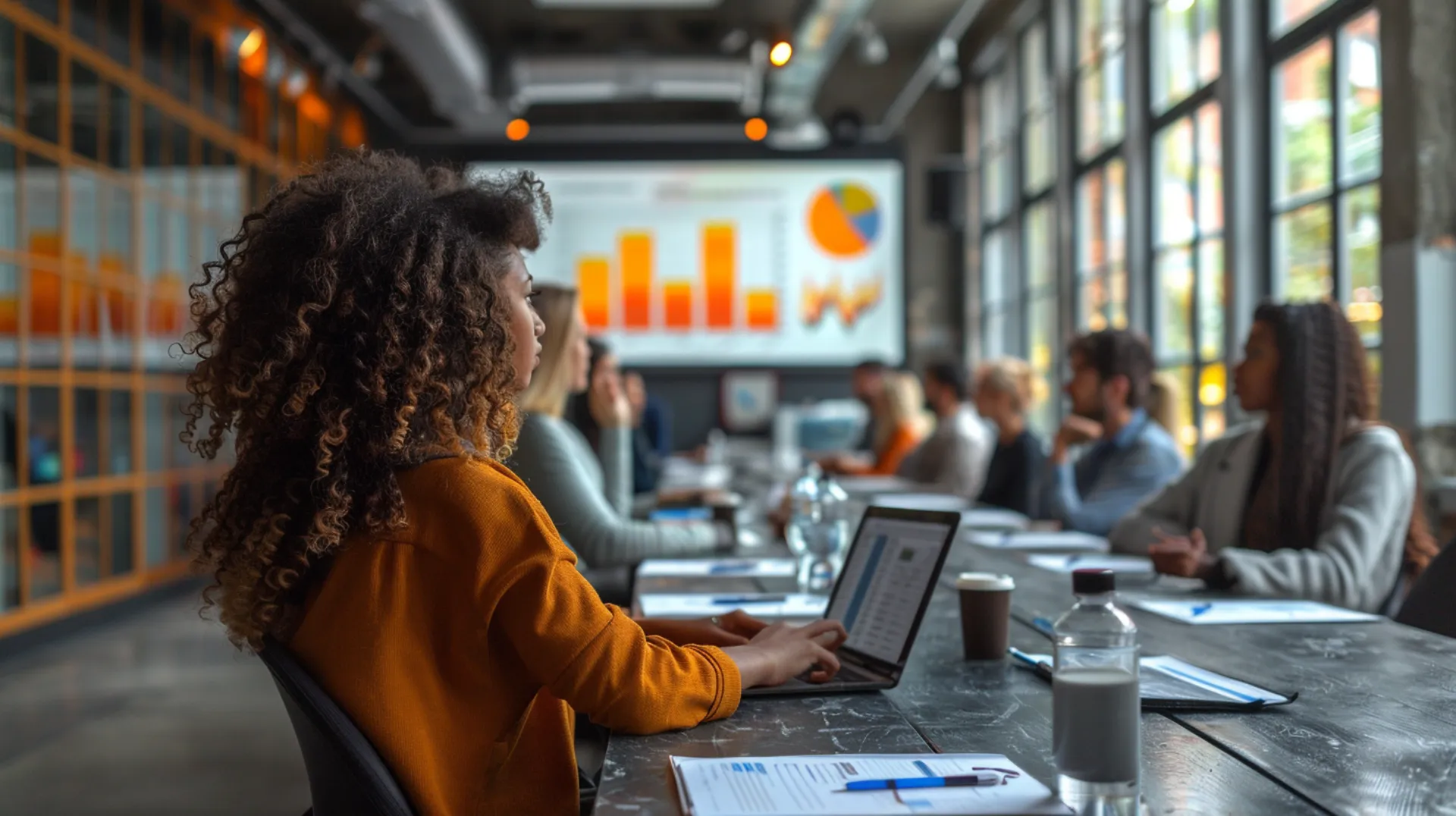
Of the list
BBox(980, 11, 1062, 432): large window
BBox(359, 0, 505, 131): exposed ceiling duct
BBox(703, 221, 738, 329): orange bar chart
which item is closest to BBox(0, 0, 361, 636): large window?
BBox(359, 0, 505, 131): exposed ceiling duct

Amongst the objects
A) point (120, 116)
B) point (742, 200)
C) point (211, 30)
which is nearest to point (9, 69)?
point (120, 116)

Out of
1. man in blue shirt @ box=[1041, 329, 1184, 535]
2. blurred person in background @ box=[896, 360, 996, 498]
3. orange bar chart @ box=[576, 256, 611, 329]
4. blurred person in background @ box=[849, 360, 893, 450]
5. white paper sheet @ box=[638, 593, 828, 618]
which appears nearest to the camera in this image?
white paper sheet @ box=[638, 593, 828, 618]

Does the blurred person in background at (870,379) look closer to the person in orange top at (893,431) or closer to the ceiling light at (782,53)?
the person in orange top at (893,431)

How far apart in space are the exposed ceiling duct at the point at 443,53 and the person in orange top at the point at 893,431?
3130 millimetres

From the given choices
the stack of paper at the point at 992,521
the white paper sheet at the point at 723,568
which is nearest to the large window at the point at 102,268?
the white paper sheet at the point at 723,568

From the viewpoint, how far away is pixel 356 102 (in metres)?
9.62

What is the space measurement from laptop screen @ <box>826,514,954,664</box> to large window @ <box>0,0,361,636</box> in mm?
3122

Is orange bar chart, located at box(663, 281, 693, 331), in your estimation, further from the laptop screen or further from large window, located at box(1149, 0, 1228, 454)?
the laptop screen

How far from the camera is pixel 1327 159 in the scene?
4609 millimetres

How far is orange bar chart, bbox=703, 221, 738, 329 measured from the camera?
10.0 metres

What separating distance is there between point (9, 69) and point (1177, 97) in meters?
5.13

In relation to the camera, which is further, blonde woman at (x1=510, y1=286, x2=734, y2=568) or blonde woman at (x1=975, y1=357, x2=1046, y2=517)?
blonde woman at (x1=975, y1=357, x2=1046, y2=517)

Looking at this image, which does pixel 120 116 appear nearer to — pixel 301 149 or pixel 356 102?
pixel 301 149

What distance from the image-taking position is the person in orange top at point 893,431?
20.7 feet
